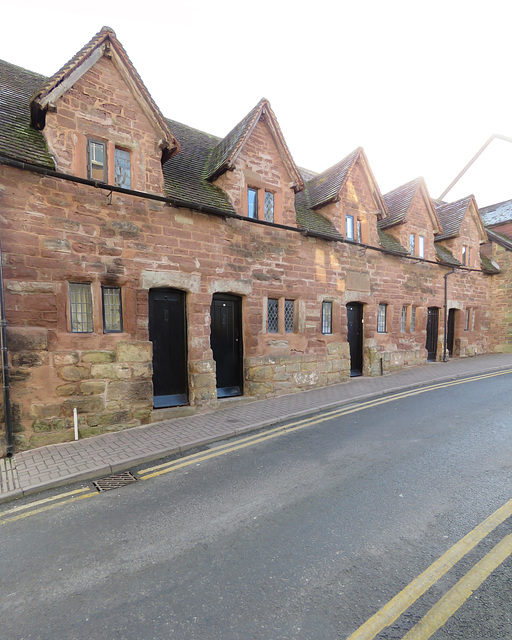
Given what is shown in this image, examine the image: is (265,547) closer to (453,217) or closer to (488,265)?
(453,217)

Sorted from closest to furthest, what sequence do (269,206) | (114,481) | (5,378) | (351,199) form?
(114,481) < (5,378) < (269,206) < (351,199)

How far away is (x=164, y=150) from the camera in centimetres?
847

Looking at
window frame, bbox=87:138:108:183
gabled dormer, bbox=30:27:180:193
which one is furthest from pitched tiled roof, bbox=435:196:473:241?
window frame, bbox=87:138:108:183

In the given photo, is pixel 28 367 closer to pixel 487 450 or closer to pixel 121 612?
pixel 121 612

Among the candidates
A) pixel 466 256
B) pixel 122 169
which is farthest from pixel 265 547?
pixel 466 256

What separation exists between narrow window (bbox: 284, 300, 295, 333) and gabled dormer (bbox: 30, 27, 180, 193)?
5237mm

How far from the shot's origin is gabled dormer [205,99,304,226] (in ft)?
31.2

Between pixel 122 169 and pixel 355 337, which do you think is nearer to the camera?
pixel 122 169

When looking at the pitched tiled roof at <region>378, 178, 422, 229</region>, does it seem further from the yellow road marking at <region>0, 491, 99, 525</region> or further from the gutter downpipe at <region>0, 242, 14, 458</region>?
the yellow road marking at <region>0, 491, 99, 525</region>

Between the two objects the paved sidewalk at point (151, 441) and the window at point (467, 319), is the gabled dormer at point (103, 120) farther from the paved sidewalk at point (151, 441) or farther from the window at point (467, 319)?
the window at point (467, 319)

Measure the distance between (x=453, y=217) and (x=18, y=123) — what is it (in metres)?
20.1

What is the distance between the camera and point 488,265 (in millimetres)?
→ 19609

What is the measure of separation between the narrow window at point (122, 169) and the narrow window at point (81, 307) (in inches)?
106

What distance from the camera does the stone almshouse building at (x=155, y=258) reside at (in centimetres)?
662
